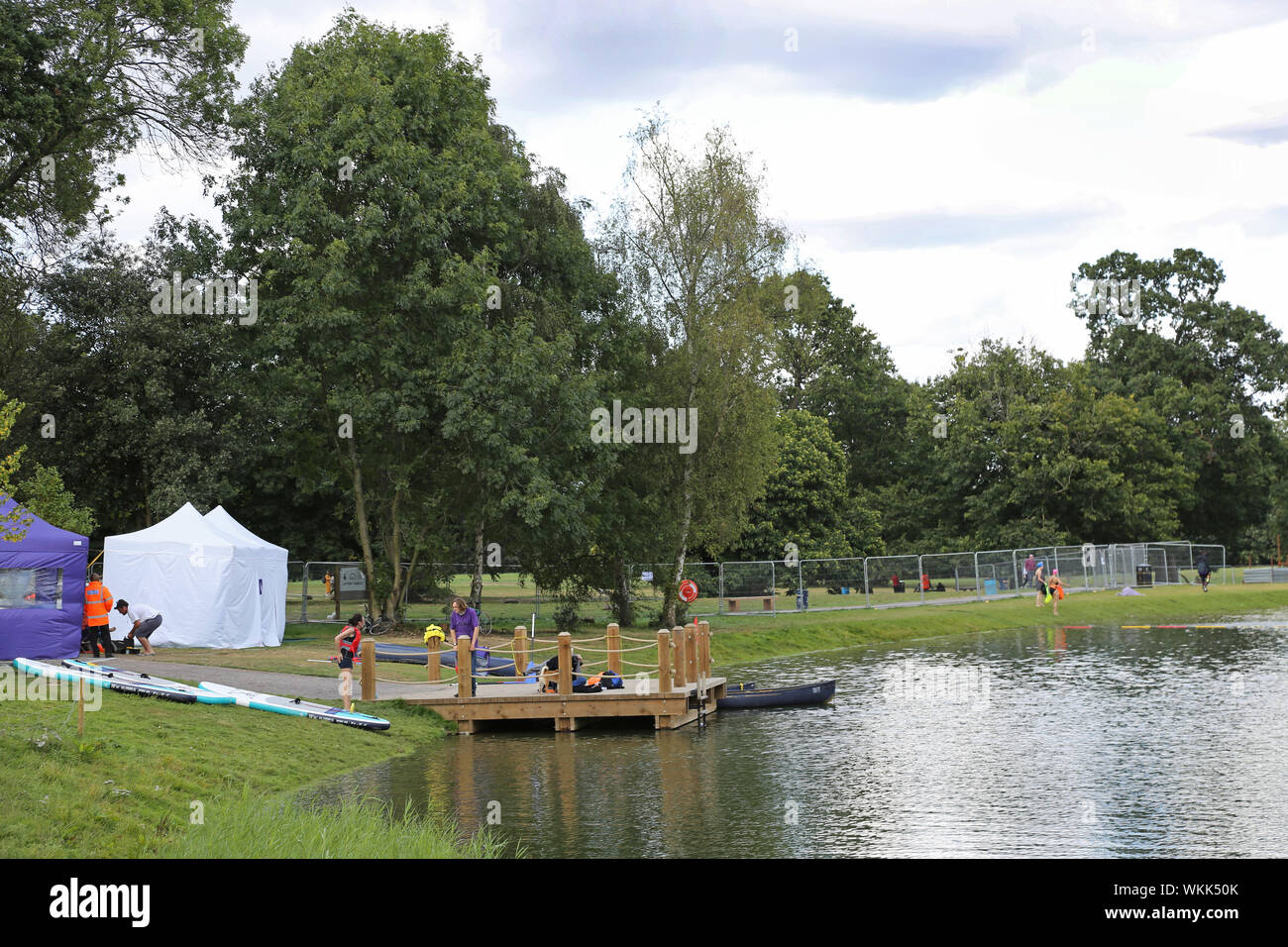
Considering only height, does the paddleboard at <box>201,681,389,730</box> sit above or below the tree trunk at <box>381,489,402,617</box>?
below

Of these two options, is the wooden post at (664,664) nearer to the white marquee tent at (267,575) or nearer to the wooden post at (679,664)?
the wooden post at (679,664)

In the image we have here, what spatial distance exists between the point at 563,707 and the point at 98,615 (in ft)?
38.4

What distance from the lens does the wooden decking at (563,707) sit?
2292 centimetres

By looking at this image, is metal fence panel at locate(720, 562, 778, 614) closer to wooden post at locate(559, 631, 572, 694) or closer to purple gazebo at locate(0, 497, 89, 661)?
wooden post at locate(559, 631, 572, 694)

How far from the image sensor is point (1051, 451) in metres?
68.2

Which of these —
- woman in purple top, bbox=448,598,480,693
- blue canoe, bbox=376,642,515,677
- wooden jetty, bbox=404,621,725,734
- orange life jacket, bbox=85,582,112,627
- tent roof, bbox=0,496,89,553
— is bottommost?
wooden jetty, bbox=404,621,725,734

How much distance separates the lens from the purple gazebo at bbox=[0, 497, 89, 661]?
25.0m

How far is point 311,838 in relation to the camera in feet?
36.8

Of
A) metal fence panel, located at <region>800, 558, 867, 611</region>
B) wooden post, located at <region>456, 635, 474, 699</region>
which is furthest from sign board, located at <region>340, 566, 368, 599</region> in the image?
wooden post, located at <region>456, 635, 474, 699</region>

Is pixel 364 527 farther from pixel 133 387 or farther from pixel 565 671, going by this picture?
pixel 565 671

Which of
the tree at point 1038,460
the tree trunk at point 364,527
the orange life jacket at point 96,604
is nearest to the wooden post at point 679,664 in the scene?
the orange life jacket at point 96,604

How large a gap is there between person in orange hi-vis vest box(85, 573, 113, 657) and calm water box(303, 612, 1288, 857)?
33.9 ft
